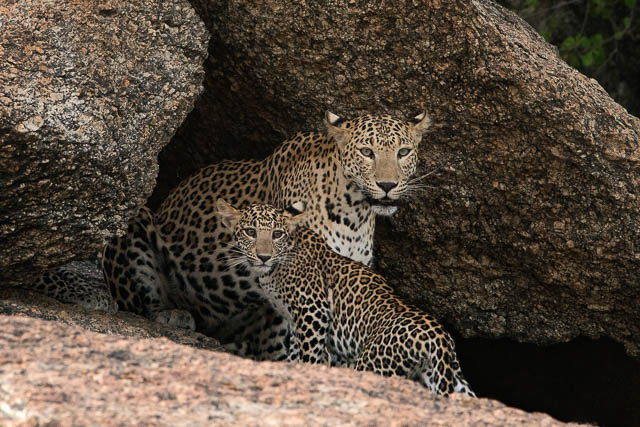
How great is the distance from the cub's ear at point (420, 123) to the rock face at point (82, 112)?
187 cm

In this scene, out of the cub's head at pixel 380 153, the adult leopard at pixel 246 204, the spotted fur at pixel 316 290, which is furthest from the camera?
the adult leopard at pixel 246 204

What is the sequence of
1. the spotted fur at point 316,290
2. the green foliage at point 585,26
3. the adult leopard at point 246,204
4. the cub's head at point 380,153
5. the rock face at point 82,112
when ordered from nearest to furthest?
1. the rock face at point 82,112
2. the spotted fur at point 316,290
3. the cub's head at point 380,153
4. the adult leopard at point 246,204
5. the green foliage at point 585,26

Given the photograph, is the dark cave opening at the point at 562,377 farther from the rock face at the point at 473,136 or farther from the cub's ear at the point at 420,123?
the cub's ear at the point at 420,123

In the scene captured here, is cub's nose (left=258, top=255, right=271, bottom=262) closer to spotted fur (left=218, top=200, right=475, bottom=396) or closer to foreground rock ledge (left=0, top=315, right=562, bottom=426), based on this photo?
spotted fur (left=218, top=200, right=475, bottom=396)

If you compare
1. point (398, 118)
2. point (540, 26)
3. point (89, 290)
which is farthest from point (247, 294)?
point (540, 26)

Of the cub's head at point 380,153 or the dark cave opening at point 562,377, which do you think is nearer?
the cub's head at point 380,153

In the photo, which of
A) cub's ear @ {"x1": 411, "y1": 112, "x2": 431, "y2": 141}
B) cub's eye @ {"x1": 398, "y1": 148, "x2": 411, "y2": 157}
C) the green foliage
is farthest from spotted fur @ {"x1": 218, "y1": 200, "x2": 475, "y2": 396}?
the green foliage

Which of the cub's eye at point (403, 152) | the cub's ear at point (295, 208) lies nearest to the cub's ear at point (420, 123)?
the cub's eye at point (403, 152)

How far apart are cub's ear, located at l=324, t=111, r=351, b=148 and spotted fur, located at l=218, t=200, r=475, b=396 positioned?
74cm

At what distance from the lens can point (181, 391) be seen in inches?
182

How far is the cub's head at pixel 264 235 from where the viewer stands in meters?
8.22

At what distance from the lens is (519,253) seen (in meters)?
9.01

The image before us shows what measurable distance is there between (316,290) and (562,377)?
9.55 ft

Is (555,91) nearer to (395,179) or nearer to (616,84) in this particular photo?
(395,179)
